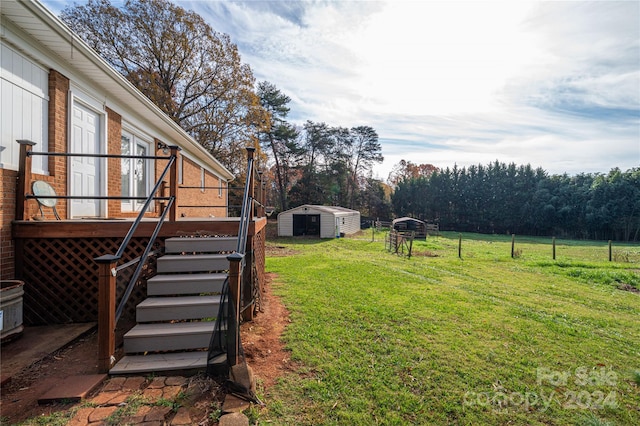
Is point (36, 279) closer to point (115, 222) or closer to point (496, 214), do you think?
point (115, 222)

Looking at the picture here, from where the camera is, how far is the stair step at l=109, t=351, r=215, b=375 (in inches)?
108

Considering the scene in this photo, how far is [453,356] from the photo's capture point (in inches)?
145

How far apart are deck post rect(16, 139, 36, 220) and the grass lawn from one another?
3.83m

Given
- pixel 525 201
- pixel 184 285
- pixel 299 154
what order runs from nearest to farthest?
pixel 184 285, pixel 299 154, pixel 525 201

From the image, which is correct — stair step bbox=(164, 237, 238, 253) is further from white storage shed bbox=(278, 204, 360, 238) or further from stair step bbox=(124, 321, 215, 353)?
white storage shed bbox=(278, 204, 360, 238)

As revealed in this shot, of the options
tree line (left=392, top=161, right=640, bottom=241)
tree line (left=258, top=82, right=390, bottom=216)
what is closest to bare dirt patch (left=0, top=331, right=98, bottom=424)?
tree line (left=258, top=82, right=390, bottom=216)

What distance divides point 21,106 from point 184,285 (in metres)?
3.33

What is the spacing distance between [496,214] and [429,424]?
4195 centimetres

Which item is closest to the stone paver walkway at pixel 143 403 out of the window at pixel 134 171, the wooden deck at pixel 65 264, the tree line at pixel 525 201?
the wooden deck at pixel 65 264

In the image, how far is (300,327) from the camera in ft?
14.3

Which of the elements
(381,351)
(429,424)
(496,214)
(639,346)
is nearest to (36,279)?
(381,351)

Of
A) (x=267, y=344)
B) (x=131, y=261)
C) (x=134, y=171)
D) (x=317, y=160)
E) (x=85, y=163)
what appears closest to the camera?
Result: (x=131, y=261)

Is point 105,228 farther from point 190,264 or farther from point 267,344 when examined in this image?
point 267,344

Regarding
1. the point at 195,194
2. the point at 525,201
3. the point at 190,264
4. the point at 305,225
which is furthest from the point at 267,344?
the point at 525,201
